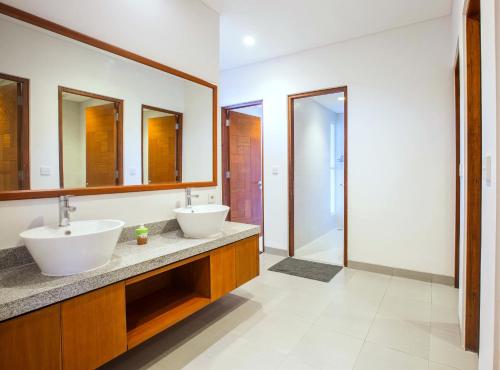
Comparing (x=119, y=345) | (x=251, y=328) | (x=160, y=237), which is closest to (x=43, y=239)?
(x=119, y=345)

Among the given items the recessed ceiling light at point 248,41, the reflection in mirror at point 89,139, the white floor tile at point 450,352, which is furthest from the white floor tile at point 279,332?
the recessed ceiling light at point 248,41

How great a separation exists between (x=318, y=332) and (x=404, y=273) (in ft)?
4.98

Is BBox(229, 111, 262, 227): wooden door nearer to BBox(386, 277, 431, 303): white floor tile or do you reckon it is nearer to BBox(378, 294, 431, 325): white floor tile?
BBox(386, 277, 431, 303): white floor tile

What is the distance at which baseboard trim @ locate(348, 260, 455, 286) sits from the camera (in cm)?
289

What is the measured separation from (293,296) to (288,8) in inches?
103

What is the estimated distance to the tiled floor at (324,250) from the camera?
12.2 ft

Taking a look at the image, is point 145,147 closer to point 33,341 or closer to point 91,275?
point 91,275

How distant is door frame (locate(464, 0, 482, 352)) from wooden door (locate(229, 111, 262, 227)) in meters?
2.99

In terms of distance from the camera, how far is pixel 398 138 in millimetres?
3068

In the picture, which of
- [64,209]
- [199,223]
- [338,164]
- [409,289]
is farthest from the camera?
[338,164]

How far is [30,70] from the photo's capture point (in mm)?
1560

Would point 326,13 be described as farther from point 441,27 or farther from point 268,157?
point 268,157

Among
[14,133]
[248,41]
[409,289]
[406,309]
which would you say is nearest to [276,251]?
[409,289]

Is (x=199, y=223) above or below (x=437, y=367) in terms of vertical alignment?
above
